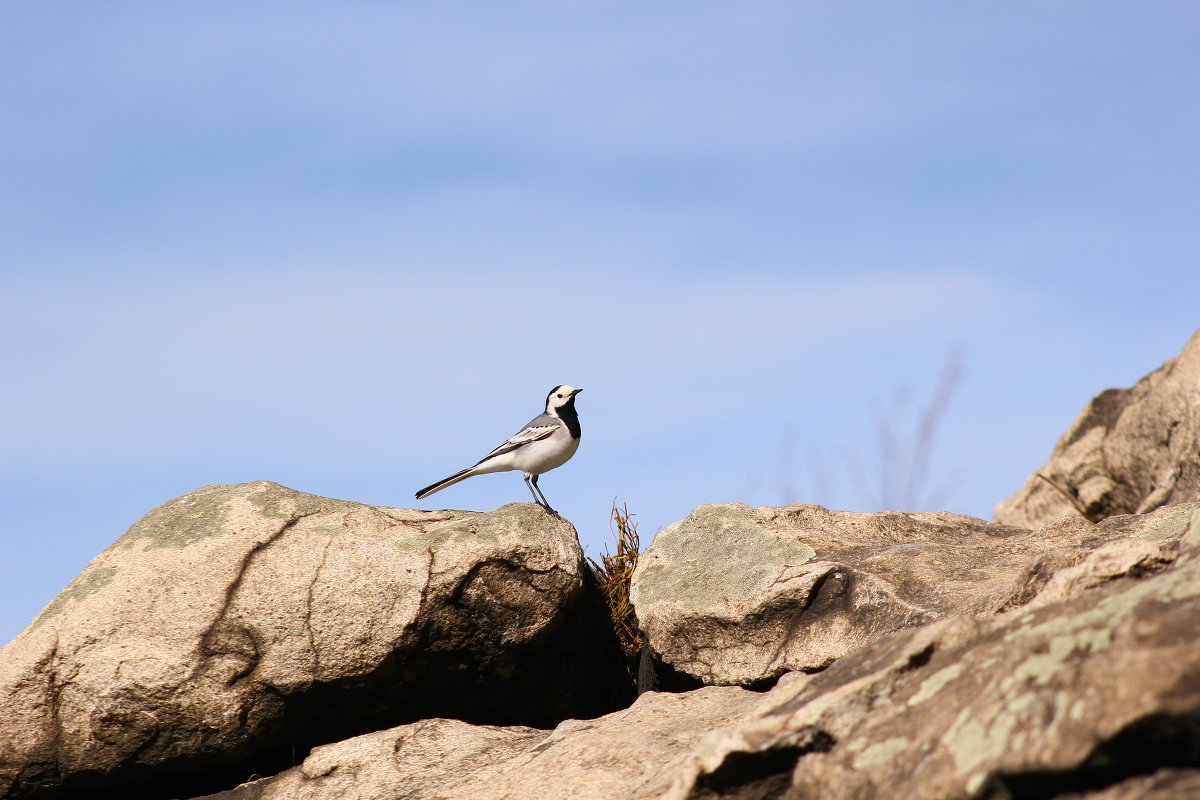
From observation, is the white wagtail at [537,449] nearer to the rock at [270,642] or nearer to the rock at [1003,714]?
the rock at [270,642]

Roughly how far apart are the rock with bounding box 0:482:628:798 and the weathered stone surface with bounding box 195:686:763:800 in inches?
16.5

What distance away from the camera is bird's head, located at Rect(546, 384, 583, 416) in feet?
37.6

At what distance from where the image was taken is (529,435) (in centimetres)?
1106

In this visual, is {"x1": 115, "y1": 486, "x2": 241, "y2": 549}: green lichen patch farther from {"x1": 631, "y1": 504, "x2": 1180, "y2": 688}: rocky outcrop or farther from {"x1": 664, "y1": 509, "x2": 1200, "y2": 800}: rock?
{"x1": 664, "y1": 509, "x2": 1200, "y2": 800}: rock

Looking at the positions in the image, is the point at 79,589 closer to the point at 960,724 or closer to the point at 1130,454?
the point at 960,724

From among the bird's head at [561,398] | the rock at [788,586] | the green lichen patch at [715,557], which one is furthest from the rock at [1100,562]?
the bird's head at [561,398]

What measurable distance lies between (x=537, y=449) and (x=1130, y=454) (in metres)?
6.56

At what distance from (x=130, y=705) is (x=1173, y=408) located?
33.1 feet

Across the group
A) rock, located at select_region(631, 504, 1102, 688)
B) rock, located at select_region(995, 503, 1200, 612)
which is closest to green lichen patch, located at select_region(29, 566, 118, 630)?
rock, located at select_region(631, 504, 1102, 688)

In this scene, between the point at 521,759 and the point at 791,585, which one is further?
the point at 791,585

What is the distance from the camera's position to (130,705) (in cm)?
739

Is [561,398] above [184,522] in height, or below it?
above

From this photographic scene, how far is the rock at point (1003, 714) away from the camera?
326cm

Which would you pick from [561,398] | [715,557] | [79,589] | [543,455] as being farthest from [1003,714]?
[561,398]
